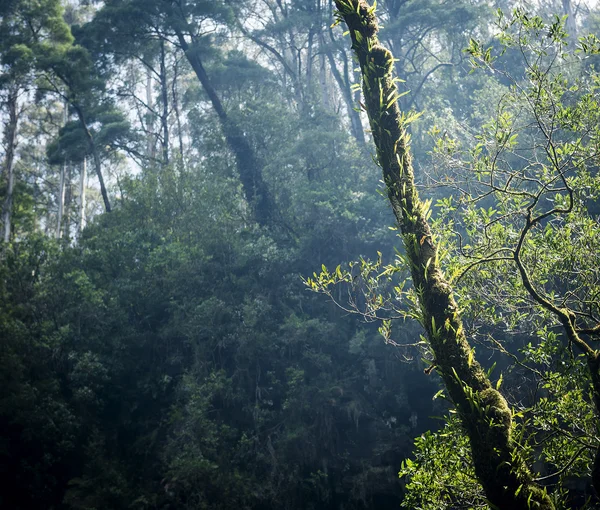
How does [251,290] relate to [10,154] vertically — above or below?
below

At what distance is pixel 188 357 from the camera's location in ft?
52.7

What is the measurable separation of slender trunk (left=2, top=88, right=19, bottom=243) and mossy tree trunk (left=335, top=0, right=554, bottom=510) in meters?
20.8

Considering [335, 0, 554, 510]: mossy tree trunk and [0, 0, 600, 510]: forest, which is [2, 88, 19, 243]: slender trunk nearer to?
[0, 0, 600, 510]: forest

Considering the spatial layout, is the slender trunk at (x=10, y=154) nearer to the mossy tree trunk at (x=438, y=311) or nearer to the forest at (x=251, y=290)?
the forest at (x=251, y=290)

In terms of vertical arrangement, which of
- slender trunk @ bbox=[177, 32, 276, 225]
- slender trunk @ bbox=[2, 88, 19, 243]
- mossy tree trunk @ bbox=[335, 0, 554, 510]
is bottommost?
mossy tree trunk @ bbox=[335, 0, 554, 510]

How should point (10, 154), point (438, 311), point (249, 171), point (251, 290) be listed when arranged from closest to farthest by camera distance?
1. point (438, 311)
2. point (251, 290)
3. point (249, 171)
4. point (10, 154)

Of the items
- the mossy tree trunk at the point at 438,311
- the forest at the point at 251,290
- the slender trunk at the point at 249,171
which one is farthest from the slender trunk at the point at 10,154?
the mossy tree trunk at the point at 438,311

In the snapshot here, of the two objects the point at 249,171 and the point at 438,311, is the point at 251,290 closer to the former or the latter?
the point at 249,171

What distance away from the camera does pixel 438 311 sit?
4.24 m

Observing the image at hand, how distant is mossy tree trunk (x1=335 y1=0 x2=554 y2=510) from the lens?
3.77 m

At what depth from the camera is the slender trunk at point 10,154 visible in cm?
2280

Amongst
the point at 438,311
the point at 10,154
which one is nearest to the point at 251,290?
the point at 438,311

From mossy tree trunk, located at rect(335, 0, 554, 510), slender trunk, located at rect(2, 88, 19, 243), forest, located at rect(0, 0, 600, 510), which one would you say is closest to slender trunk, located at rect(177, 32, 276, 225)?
forest, located at rect(0, 0, 600, 510)

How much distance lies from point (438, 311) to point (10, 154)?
81.4 feet
